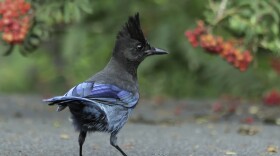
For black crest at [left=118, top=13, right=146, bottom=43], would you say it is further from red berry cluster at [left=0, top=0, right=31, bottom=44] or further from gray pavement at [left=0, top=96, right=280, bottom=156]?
red berry cluster at [left=0, top=0, right=31, bottom=44]

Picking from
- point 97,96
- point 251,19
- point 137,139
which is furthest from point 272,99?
point 97,96

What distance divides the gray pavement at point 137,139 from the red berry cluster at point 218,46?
0.73m

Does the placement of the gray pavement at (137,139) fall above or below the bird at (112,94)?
below

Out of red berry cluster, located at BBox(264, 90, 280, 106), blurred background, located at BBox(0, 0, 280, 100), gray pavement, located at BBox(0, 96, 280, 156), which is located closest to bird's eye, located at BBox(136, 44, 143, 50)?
gray pavement, located at BBox(0, 96, 280, 156)

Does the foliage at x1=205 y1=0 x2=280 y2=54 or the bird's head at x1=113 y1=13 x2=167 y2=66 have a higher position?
the foliage at x1=205 y1=0 x2=280 y2=54

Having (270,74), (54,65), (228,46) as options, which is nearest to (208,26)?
(228,46)

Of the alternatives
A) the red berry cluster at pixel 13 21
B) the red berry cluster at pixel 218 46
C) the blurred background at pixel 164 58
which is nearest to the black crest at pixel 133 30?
the red berry cluster at pixel 218 46

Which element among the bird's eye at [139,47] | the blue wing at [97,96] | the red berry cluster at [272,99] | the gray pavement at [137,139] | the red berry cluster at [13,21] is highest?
the red berry cluster at [13,21]

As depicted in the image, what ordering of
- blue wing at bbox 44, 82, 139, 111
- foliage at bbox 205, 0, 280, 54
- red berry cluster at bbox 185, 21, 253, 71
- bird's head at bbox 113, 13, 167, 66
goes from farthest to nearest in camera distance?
foliage at bbox 205, 0, 280, 54
red berry cluster at bbox 185, 21, 253, 71
bird's head at bbox 113, 13, 167, 66
blue wing at bbox 44, 82, 139, 111

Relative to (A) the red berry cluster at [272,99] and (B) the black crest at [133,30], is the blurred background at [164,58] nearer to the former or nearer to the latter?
(A) the red berry cluster at [272,99]

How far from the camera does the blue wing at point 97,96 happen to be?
15.7ft

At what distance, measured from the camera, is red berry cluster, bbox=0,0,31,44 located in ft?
21.7

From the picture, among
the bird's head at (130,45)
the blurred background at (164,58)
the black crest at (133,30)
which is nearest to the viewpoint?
the black crest at (133,30)

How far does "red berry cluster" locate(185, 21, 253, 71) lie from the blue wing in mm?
1323
